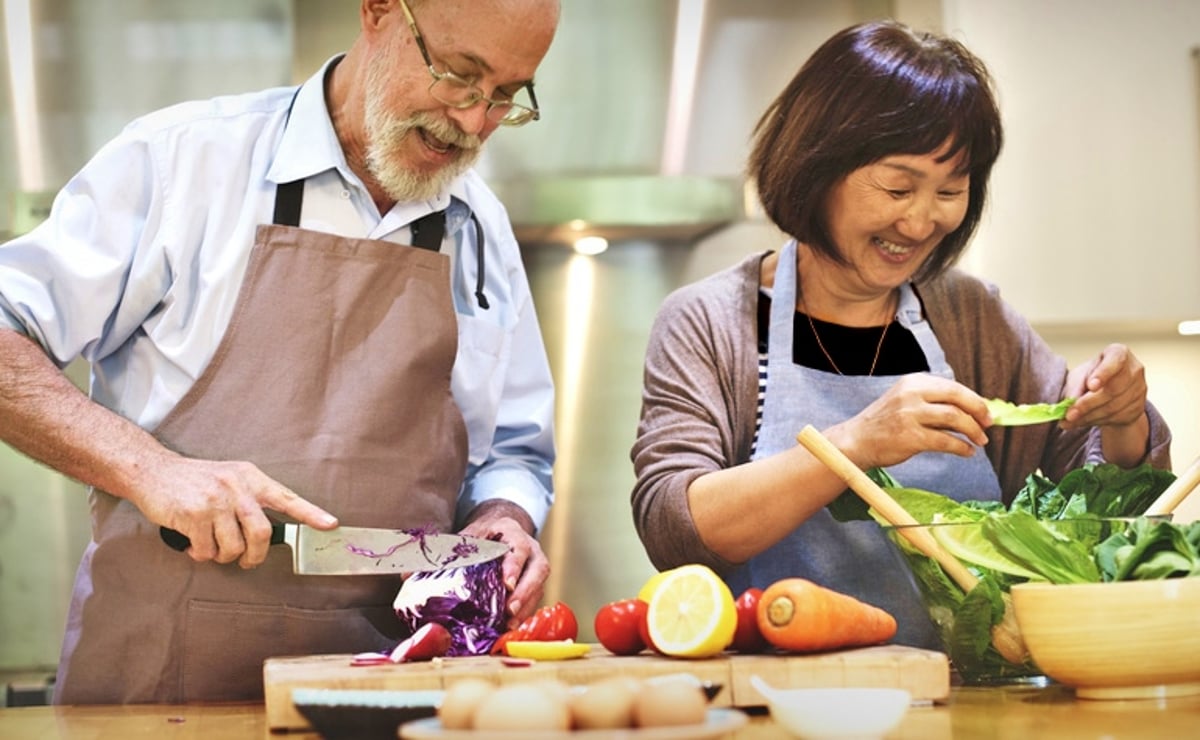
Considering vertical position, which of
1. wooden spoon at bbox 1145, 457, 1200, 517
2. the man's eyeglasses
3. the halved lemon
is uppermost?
the man's eyeglasses

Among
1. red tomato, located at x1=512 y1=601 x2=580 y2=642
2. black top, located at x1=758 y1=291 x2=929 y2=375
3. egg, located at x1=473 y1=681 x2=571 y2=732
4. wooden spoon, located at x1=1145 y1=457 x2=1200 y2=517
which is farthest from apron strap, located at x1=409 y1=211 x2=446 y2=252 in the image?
egg, located at x1=473 y1=681 x2=571 y2=732

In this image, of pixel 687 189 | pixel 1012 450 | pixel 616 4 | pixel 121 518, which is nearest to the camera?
pixel 121 518

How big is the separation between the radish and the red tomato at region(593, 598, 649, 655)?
189 mm

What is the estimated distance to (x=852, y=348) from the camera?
2137 mm

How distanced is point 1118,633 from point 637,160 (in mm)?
2245

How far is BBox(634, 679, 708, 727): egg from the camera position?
0.99 meters

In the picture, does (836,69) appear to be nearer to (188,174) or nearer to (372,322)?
(372,322)

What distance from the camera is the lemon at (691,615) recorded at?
1.56 m

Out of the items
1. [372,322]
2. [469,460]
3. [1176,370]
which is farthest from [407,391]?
[1176,370]

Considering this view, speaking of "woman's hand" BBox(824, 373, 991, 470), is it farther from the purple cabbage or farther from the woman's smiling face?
the purple cabbage

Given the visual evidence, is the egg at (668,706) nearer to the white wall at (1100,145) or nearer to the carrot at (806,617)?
the carrot at (806,617)

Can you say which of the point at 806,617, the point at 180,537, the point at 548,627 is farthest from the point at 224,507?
the point at 806,617

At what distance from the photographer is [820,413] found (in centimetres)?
204

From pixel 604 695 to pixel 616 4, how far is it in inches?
106
